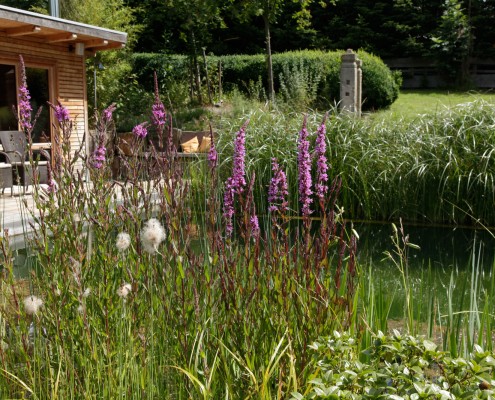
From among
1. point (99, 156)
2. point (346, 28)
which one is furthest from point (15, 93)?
point (346, 28)

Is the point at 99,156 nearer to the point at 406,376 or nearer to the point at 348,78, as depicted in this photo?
the point at 406,376

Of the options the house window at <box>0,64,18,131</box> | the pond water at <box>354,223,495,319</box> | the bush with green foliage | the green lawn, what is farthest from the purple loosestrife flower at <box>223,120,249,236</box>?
the green lawn

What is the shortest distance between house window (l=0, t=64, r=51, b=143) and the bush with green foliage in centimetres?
846

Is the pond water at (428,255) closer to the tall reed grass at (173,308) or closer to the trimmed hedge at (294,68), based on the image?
the tall reed grass at (173,308)

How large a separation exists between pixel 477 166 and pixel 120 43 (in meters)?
6.52

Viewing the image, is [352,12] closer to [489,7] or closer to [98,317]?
[489,7]

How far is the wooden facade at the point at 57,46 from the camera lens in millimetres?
9016

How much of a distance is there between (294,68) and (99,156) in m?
13.7

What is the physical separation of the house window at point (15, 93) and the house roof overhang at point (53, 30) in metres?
0.59

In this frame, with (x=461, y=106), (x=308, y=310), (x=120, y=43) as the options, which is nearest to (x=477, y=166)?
(x=461, y=106)

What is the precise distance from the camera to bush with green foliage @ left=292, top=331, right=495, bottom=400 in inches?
52.7

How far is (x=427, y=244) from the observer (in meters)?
6.55

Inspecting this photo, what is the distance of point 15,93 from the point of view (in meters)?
10.1

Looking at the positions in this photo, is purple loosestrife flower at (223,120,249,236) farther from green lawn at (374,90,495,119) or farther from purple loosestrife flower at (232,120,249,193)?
green lawn at (374,90,495,119)
